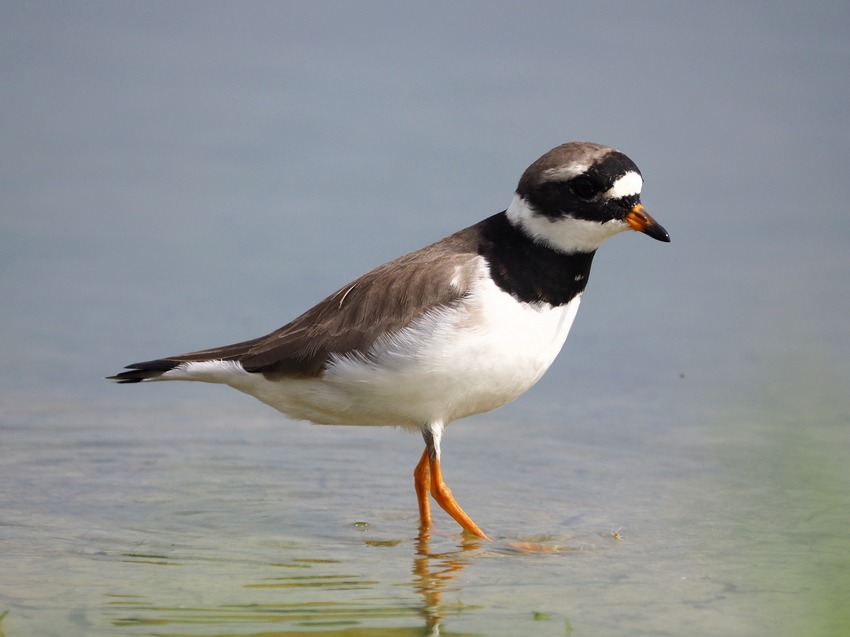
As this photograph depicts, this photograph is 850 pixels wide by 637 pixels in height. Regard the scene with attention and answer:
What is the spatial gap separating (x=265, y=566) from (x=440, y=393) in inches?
50.3

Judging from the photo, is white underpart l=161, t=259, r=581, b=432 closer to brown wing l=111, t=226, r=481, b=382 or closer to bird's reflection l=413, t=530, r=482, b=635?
brown wing l=111, t=226, r=481, b=382

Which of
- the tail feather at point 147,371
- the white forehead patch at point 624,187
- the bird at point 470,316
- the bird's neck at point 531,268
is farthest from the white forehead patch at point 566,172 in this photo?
the tail feather at point 147,371

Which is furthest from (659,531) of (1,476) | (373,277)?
(1,476)

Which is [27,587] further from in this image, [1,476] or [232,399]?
[232,399]

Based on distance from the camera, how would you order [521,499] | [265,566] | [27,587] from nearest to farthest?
1. [27,587]
2. [265,566]
3. [521,499]

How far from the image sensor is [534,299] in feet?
21.2

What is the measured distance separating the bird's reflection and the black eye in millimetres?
1888

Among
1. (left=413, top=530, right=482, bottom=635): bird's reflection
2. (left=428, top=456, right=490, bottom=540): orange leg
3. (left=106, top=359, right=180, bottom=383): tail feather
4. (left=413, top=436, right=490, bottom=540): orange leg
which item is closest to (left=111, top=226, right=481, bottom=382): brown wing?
(left=106, top=359, right=180, bottom=383): tail feather

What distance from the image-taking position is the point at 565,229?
6.51 meters

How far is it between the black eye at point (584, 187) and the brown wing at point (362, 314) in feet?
2.07

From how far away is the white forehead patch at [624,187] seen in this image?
6.43 m

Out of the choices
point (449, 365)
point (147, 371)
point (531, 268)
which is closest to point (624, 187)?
point (531, 268)

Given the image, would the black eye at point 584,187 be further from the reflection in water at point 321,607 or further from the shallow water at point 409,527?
the reflection in water at point 321,607

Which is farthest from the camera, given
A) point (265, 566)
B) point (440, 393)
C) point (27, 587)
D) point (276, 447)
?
point (276, 447)
